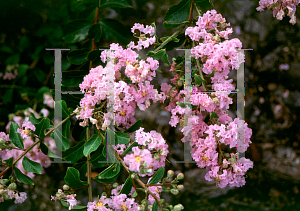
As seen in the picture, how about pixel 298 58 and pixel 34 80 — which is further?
pixel 298 58

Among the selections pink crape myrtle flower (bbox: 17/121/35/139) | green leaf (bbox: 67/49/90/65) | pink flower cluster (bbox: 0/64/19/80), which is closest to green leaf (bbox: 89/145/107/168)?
pink crape myrtle flower (bbox: 17/121/35/139)

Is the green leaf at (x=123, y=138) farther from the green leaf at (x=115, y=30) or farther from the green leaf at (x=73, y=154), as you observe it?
the green leaf at (x=115, y=30)

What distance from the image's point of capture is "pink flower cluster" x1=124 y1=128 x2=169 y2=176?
0.85 metres

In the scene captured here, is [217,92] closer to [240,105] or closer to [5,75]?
[240,105]

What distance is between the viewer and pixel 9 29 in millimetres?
A: 2055

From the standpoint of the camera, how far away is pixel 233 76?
2.04m

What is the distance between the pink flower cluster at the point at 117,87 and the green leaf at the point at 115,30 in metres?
0.58

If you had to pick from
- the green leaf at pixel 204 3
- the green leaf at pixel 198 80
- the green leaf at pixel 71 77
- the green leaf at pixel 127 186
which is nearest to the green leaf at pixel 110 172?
the green leaf at pixel 127 186

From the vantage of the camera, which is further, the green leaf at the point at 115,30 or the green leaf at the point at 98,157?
the green leaf at the point at 115,30

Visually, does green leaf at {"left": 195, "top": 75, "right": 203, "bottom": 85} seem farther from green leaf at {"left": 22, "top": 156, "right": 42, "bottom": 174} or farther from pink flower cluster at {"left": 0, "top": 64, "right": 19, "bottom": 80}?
pink flower cluster at {"left": 0, "top": 64, "right": 19, "bottom": 80}

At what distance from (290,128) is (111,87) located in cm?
175

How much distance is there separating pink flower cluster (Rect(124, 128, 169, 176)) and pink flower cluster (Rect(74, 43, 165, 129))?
0.14 m

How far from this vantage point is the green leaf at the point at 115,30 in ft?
5.16

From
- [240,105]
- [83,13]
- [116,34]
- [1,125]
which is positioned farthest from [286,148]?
[1,125]
